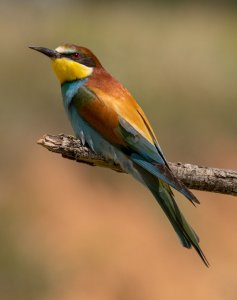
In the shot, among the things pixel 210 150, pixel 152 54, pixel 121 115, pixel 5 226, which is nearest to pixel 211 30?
pixel 152 54

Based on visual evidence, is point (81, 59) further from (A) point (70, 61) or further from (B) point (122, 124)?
(B) point (122, 124)

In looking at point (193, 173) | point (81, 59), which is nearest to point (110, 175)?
point (81, 59)

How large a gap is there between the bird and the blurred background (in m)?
2.06

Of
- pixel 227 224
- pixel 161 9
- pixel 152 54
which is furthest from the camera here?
pixel 161 9

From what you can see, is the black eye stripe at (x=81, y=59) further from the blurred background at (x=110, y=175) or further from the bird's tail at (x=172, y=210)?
the blurred background at (x=110, y=175)

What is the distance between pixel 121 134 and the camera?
11.0 ft

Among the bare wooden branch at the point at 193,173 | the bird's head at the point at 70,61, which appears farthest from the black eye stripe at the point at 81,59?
the bare wooden branch at the point at 193,173

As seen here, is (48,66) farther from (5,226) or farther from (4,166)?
(5,226)

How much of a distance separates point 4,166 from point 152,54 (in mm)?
1955

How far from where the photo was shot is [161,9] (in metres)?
9.68

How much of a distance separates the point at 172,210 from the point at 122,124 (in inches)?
12.1

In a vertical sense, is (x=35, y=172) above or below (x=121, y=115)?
below

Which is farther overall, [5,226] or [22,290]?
[5,226]

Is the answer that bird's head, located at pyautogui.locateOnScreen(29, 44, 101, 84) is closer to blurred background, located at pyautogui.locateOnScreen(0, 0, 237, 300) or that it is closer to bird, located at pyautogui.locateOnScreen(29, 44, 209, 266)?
bird, located at pyautogui.locateOnScreen(29, 44, 209, 266)
